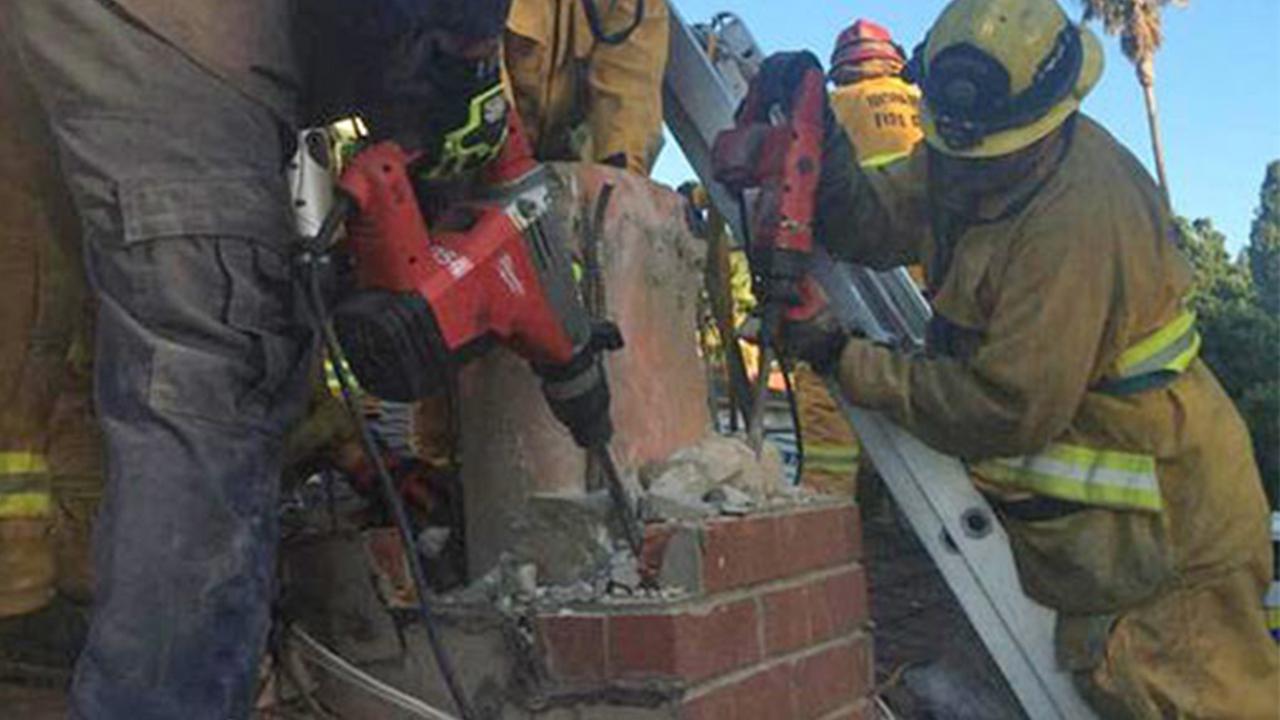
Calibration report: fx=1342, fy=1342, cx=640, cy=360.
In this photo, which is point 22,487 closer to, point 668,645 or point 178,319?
point 178,319

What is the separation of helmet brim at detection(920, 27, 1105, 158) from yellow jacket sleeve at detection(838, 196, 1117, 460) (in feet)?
0.52

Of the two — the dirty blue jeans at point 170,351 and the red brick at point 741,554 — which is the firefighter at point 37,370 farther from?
the red brick at point 741,554

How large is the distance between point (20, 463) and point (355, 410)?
1.80 feet

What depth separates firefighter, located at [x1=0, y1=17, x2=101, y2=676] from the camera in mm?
1949

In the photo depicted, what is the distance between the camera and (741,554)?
1.99 metres

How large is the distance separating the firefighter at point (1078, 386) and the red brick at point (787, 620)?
709mm

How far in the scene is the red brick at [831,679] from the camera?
7.00 feet

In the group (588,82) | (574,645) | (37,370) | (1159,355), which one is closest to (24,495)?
(37,370)

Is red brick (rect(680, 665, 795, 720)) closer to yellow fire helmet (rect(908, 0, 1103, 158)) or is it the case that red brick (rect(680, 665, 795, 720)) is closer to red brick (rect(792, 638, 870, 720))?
red brick (rect(792, 638, 870, 720))

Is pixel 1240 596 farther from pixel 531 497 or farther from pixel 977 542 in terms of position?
pixel 531 497

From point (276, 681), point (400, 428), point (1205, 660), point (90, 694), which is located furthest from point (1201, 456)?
point (90, 694)

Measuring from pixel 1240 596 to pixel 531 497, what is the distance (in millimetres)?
1663

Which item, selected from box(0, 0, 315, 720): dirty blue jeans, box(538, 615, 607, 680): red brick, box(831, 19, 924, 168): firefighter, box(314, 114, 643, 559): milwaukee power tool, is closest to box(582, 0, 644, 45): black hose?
box(314, 114, 643, 559): milwaukee power tool

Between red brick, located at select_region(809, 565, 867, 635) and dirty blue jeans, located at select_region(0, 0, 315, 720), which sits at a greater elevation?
dirty blue jeans, located at select_region(0, 0, 315, 720)
